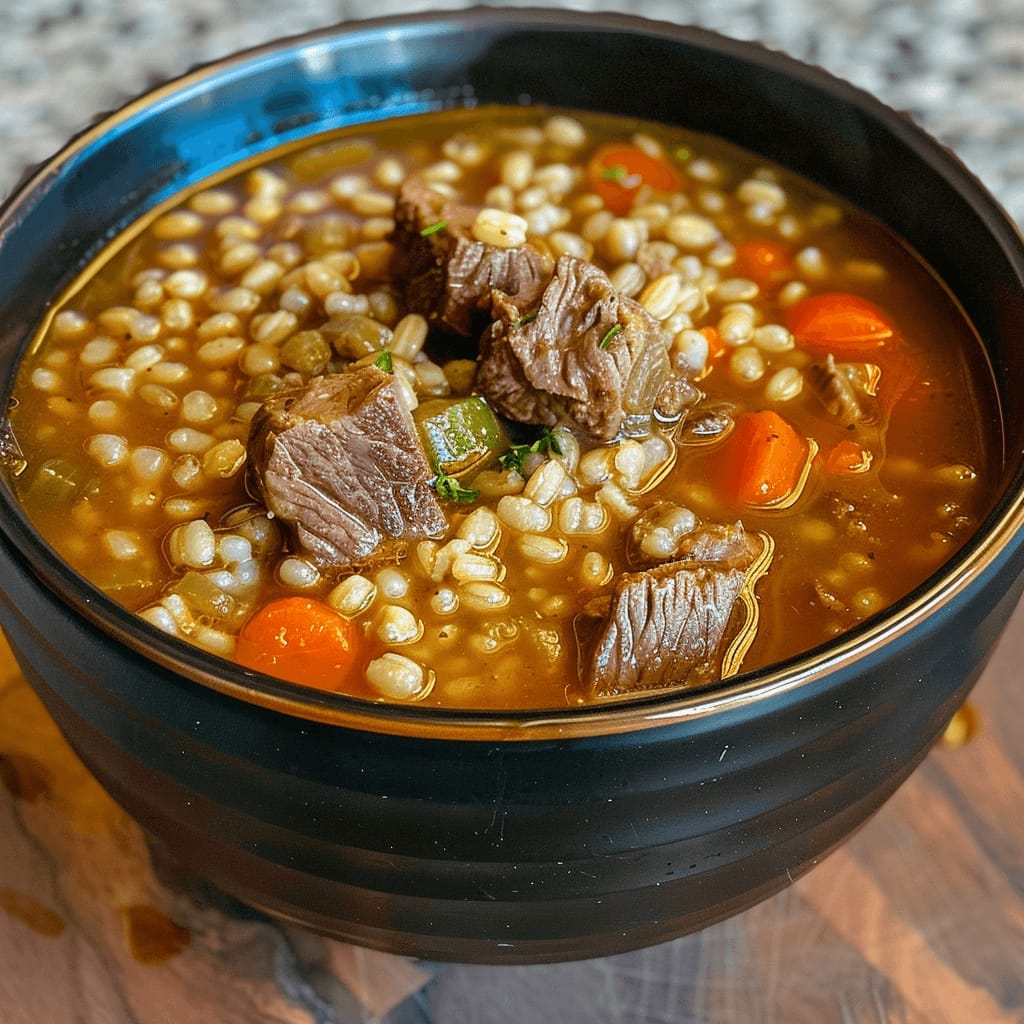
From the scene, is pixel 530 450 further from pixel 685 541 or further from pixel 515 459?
pixel 685 541

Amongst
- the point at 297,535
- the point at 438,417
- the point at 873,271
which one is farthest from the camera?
the point at 873,271

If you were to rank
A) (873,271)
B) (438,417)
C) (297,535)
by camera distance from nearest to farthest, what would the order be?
(297,535)
(438,417)
(873,271)

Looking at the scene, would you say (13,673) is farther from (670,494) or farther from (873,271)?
(873,271)

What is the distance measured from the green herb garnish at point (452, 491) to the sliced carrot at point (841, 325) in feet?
2.38

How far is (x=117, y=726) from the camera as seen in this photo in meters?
1.85

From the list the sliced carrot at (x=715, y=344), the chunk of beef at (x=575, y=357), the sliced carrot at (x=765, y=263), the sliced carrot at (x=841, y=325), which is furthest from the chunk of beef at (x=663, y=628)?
the sliced carrot at (x=765, y=263)

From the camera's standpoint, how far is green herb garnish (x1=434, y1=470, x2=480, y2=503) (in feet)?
7.24

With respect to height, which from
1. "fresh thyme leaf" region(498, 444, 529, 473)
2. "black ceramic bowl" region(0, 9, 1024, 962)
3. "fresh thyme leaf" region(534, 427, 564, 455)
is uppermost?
"fresh thyme leaf" region(534, 427, 564, 455)

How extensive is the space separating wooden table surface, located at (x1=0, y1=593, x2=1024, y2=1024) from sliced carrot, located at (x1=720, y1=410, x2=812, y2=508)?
2.51ft

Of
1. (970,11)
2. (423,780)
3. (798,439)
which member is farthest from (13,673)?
(970,11)

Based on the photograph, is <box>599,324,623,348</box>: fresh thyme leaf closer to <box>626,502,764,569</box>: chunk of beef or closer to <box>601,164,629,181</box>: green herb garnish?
<box>626,502,764,569</box>: chunk of beef

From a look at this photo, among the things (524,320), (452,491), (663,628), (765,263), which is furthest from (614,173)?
(663,628)

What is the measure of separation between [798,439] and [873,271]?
54cm

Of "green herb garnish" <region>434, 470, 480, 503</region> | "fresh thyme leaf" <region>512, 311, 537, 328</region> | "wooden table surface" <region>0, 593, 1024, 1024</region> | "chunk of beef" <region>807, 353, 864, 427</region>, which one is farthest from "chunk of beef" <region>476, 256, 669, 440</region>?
"wooden table surface" <region>0, 593, 1024, 1024</region>
